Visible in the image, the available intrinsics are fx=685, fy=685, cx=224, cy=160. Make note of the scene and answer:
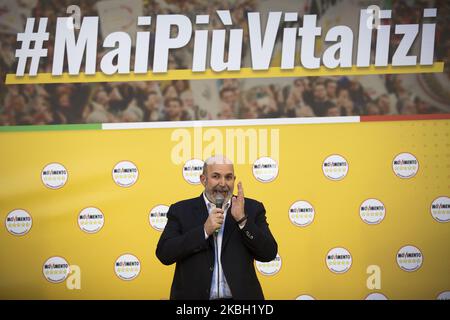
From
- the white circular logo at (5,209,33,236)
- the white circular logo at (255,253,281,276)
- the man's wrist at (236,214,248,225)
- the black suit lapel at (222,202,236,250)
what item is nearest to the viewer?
the man's wrist at (236,214,248,225)

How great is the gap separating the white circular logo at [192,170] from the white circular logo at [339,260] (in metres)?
1.17

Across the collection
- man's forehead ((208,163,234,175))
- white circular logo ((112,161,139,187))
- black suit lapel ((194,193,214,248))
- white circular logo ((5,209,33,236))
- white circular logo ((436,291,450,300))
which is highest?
white circular logo ((112,161,139,187))

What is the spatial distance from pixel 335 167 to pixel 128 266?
1.78m

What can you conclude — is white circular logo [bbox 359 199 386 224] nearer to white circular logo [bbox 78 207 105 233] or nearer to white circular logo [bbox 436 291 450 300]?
white circular logo [bbox 436 291 450 300]

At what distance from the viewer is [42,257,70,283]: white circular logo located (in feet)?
17.6

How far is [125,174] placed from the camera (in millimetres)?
5359

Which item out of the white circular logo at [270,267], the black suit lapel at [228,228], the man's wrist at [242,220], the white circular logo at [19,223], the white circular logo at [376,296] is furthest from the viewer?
the white circular logo at [19,223]

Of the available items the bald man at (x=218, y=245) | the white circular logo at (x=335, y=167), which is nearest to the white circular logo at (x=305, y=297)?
the white circular logo at (x=335, y=167)

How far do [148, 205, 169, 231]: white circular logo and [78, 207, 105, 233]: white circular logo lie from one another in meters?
0.38

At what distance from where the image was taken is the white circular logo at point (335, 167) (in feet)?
17.3

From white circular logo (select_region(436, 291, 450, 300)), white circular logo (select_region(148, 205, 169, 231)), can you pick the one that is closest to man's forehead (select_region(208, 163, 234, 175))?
white circular logo (select_region(148, 205, 169, 231))

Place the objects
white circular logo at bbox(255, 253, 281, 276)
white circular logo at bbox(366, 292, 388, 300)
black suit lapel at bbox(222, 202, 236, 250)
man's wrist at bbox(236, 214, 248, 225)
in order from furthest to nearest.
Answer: white circular logo at bbox(255, 253, 281, 276) < white circular logo at bbox(366, 292, 388, 300) < black suit lapel at bbox(222, 202, 236, 250) < man's wrist at bbox(236, 214, 248, 225)

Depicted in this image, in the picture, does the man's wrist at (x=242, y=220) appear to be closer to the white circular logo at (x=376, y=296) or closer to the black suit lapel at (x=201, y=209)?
the black suit lapel at (x=201, y=209)

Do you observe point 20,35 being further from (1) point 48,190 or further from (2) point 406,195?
(2) point 406,195
